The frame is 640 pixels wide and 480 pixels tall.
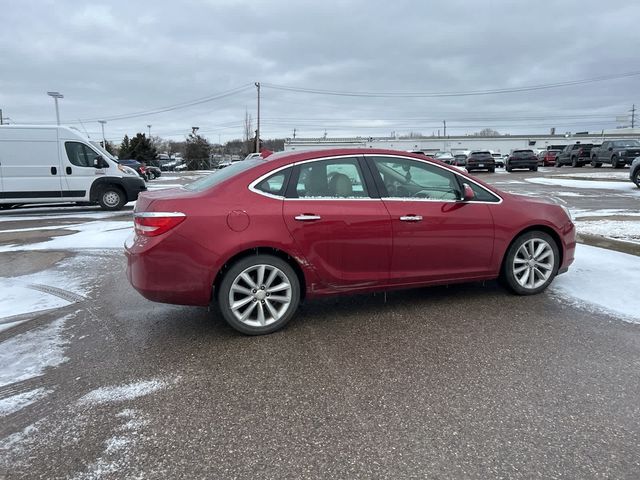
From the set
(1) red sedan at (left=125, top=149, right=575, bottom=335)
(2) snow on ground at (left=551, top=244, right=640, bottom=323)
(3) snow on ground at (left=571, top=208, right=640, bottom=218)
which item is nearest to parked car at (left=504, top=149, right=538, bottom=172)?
(3) snow on ground at (left=571, top=208, right=640, bottom=218)

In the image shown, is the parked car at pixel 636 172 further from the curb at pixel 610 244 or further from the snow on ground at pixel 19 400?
the snow on ground at pixel 19 400

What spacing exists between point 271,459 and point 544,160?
46.8 m

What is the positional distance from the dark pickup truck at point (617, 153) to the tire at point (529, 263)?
27141mm

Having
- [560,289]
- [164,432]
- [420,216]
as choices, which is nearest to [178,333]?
[164,432]

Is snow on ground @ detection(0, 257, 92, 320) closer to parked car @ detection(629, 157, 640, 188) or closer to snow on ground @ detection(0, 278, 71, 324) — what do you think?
snow on ground @ detection(0, 278, 71, 324)

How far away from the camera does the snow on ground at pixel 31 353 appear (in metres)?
3.64

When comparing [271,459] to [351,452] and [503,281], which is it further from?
[503,281]

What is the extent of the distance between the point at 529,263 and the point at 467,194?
3.77 feet

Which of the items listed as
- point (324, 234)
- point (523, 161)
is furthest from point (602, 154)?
point (324, 234)

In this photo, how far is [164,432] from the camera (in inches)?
113

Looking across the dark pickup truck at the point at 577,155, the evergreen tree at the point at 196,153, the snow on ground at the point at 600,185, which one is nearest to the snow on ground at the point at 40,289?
the snow on ground at the point at 600,185

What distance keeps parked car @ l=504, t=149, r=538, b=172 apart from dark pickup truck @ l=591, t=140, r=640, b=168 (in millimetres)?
3815

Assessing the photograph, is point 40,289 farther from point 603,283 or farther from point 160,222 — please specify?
point 603,283

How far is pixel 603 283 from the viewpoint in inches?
222
